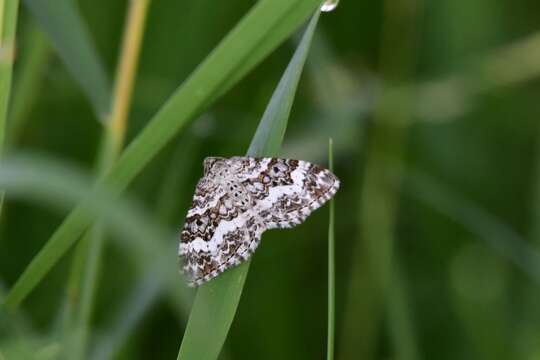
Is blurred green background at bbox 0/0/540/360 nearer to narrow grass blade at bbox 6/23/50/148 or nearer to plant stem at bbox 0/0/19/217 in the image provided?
narrow grass blade at bbox 6/23/50/148

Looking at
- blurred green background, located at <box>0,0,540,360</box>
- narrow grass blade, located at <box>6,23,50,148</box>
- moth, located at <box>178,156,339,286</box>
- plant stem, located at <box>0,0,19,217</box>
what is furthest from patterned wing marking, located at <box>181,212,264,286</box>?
narrow grass blade, located at <box>6,23,50,148</box>

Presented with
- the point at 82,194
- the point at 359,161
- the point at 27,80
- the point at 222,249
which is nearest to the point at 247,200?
the point at 222,249

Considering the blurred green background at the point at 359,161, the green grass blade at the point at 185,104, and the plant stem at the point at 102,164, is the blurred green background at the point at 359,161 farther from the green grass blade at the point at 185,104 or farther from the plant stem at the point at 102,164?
the green grass blade at the point at 185,104

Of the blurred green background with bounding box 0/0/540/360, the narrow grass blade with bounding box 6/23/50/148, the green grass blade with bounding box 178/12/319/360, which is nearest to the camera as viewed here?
the green grass blade with bounding box 178/12/319/360

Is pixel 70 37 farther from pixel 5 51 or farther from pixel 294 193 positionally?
pixel 294 193

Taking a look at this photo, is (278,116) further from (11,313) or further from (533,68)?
(533,68)

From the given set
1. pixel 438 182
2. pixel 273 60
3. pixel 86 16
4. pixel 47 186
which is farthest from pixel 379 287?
pixel 47 186

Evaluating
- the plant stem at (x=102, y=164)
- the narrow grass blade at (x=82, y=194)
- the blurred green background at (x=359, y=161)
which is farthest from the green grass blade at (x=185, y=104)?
the blurred green background at (x=359, y=161)

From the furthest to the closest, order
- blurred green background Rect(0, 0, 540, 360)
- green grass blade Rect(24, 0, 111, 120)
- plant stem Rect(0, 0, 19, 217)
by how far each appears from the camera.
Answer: blurred green background Rect(0, 0, 540, 360)
green grass blade Rect(24, 0, 111, 120)
plant stem Rect(0, 0, 19, 217)
